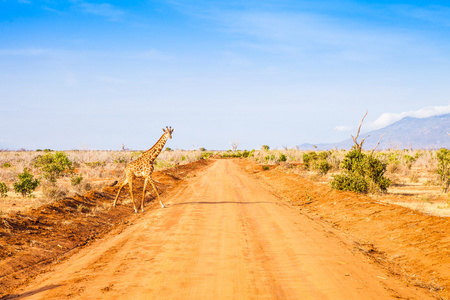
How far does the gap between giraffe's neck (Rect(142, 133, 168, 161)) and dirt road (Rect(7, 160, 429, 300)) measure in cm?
468

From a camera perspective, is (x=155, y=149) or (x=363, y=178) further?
(x=363, y=178)

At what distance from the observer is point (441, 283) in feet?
24.1

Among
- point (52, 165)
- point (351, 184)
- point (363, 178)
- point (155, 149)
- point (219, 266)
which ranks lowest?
point (219, 266)

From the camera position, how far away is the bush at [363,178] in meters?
19.9

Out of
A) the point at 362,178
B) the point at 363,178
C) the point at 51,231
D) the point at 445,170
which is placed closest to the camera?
the point at 51,231

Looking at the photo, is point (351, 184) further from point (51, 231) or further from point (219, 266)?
point (51, 231)

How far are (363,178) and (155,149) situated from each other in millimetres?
11971

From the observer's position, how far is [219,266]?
7.49 m

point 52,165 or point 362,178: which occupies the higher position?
point 52,165

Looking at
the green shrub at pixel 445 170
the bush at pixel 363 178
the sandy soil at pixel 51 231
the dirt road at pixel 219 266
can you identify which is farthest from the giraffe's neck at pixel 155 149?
the green shrub at pixel 445 170

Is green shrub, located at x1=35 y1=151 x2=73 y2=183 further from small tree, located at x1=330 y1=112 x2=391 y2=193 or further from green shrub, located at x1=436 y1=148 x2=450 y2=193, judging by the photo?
green shrub, located at x1=436 y1=148 x2=450 y2=193

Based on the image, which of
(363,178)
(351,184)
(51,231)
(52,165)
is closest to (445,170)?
(363,178)

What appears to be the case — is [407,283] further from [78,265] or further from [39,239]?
[39,239]

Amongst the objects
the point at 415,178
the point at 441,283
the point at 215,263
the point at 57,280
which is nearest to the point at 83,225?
the point at 57,280
